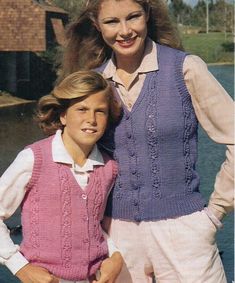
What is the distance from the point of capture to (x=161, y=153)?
2172 mm

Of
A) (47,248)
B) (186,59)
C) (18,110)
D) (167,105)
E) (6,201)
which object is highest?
(186,59)

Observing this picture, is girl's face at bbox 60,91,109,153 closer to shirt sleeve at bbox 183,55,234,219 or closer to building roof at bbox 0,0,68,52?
shirt sleeve at bbox 183,55,234,219

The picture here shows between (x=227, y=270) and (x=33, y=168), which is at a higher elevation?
→ (x=33, y=168)

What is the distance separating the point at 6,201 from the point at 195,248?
571 millimetres

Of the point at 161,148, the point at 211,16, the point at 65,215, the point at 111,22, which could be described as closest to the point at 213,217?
the point at 161,148

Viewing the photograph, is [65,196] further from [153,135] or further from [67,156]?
[153,135]

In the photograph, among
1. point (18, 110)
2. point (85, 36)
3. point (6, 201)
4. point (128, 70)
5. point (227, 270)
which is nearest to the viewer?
point (6, 201)

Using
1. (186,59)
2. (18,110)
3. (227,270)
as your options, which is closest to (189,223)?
(186,59)

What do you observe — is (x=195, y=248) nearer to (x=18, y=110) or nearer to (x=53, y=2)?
(x=18, y=110)

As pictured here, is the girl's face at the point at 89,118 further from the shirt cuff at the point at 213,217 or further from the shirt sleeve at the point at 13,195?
the shirt cuff at the point at 213,217

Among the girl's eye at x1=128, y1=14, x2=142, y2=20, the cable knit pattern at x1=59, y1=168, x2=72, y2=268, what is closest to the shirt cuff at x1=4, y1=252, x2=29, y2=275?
the cable knit pattern at x1=59, y1=168, x2=72, y2=268

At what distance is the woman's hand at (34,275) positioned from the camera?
6.91ft

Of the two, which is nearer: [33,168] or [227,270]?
[33,168]

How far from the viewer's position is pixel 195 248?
2145 mm
